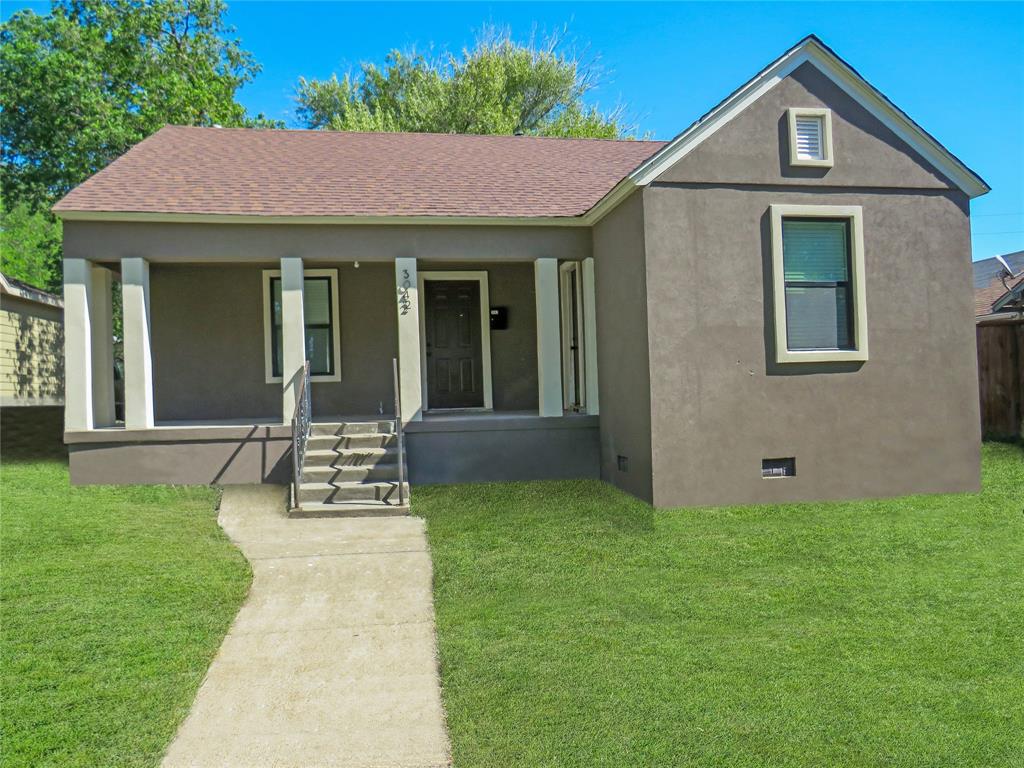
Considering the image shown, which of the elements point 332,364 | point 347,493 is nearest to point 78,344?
point 332,364

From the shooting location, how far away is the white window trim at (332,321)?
1155 centimetres

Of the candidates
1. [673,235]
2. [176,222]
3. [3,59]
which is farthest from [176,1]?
[673,235]

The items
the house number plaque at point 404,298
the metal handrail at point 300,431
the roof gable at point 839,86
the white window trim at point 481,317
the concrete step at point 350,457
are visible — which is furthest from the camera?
the white window trim at point 481,317

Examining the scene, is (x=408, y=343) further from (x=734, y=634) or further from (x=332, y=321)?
(x=734, y=634)

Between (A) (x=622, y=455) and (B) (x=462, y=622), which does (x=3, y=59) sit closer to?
(A) (x=622, y=455)

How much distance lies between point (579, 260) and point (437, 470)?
344cm

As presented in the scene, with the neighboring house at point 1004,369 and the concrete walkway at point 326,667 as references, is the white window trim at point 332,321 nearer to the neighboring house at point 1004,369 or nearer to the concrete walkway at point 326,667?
the concrete walkway at point 326,667

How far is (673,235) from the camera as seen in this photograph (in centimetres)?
811

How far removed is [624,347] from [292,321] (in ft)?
13.9

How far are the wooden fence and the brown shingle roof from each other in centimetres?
645

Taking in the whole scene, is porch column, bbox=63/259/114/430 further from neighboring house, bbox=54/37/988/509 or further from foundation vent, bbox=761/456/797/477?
foundation vent, bbox=761/456/797/477

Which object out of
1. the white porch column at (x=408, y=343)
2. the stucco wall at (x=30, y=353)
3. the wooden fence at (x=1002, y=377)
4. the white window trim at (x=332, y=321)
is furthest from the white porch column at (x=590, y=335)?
the stucco wall at (x=30, y=353)

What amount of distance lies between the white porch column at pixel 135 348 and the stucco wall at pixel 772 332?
20.3 feet

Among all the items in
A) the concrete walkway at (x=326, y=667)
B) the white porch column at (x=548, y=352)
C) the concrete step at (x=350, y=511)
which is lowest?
the concrete walkway at (x=326, y=667)
